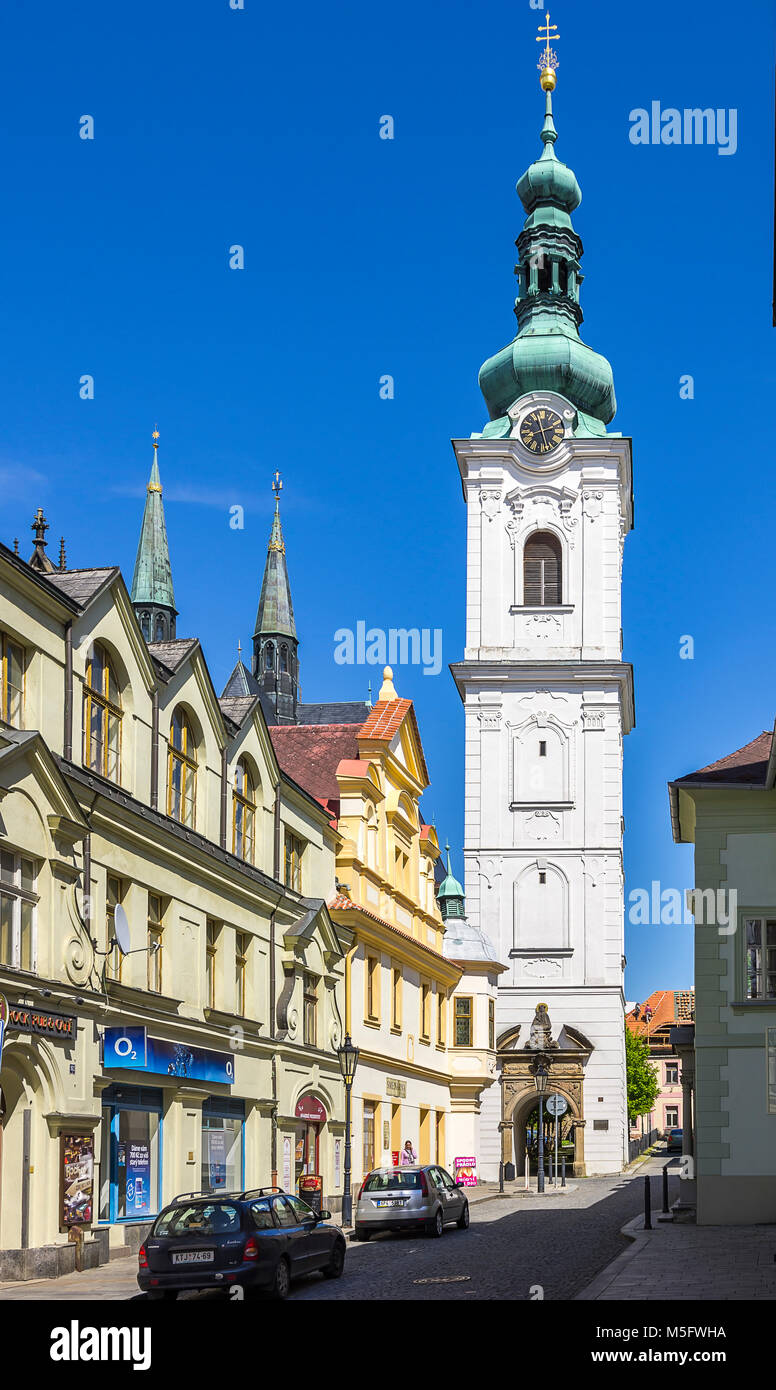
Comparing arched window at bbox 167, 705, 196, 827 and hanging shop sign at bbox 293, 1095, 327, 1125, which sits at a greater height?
arched window at bbox 167, 705, 196, 827

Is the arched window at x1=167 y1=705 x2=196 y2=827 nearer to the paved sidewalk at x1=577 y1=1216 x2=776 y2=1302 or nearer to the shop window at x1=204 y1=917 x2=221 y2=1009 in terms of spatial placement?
the shop window at x1=204 y1=917 x2=221 y2=1009

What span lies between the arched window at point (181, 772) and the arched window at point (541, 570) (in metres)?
46.2

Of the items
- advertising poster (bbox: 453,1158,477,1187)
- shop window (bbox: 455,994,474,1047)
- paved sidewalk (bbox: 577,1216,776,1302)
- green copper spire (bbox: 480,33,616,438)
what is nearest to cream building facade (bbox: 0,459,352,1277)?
paved sidewalk (bbox: 577,1216,776,1302)

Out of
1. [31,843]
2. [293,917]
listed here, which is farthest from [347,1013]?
[31,843]

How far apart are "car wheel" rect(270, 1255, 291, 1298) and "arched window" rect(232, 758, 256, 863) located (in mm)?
13909

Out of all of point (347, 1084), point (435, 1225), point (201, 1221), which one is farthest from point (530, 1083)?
Result: point (201, 1221)

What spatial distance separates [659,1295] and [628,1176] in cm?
5098

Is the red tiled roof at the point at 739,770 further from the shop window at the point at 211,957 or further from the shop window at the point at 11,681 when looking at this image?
the shop window at the point at 11,681

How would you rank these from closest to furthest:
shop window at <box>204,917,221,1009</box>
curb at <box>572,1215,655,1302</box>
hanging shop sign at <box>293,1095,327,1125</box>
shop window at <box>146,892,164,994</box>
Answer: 1. curb at <box>572,1215,655,1302</box>
2. shop window at <box>146,892,164,994</box>
3. shop window at <box>204,917,221,1009</box>
4. hanging shop sign at <box>293,1095,327,1125</box>

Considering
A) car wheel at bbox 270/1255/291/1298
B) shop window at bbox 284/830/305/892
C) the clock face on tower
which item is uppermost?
the clock face on tower

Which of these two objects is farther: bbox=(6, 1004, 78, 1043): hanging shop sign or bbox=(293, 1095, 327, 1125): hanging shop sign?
bbox=(293, 1095, 327, 1125): hanging shop sign

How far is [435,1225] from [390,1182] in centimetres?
104

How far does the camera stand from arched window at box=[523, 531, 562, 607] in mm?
77062

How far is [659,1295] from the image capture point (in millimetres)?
18453
